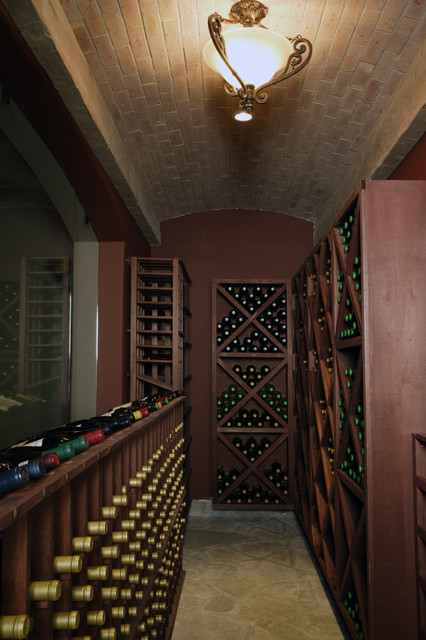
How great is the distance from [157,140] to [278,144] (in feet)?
3.21

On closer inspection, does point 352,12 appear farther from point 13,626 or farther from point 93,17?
point 13,626

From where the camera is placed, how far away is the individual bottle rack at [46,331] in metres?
2.59

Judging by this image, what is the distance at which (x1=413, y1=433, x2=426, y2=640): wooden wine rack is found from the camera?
215 cm

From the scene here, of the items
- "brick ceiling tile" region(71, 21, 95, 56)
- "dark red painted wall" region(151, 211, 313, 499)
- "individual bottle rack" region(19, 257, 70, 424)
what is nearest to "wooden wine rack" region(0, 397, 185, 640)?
"individual bottle rack" region(19, 257, 70, 424)

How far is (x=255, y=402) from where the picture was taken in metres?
5.39

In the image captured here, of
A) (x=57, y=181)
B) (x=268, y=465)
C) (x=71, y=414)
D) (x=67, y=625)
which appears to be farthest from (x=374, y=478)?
(x=268, y=465)

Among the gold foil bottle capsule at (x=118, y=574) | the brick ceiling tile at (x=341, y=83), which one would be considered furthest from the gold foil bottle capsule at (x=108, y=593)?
the brick ceiling tile at (x=341, y=83)

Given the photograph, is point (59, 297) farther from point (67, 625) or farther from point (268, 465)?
point (268, 465)

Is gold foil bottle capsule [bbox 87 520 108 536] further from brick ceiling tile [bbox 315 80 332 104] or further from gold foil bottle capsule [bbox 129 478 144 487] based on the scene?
brick ceiling tile [bbox 315 80 332 104]

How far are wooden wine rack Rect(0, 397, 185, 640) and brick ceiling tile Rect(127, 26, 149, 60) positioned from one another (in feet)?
6.48

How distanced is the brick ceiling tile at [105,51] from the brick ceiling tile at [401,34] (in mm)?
1487

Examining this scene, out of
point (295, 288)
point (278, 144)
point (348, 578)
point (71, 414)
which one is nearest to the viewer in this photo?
point (348, 578)

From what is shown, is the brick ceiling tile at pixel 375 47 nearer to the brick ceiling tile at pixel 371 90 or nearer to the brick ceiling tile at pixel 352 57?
the brick ceiling tile at pixel 352 57

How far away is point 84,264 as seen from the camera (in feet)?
12.9
